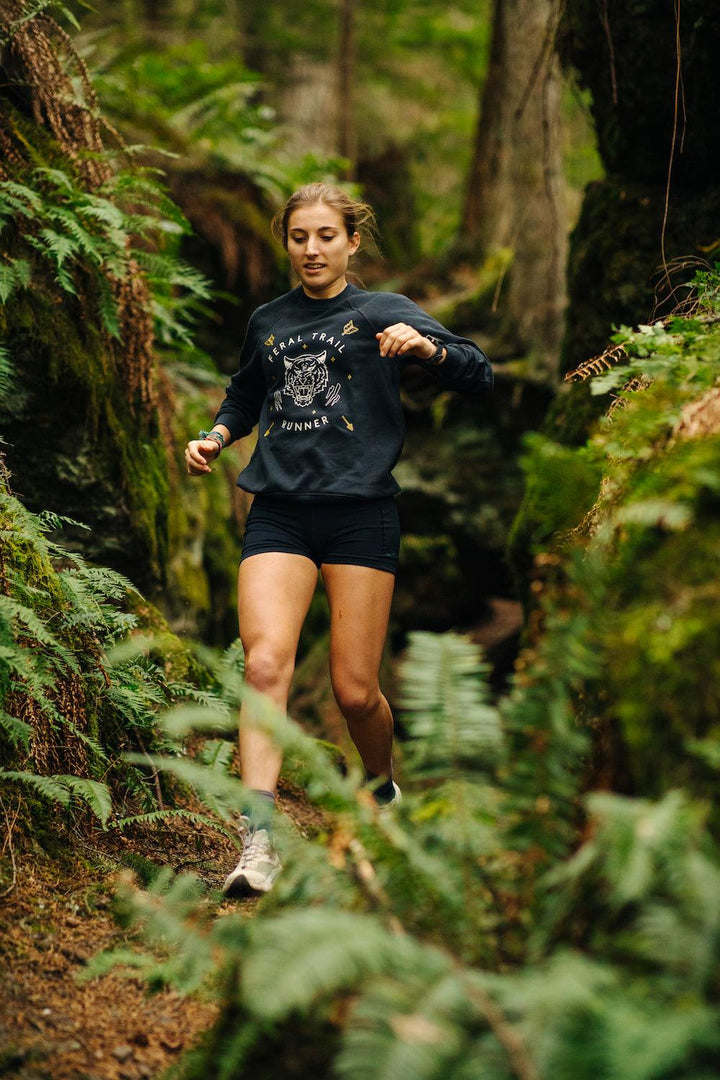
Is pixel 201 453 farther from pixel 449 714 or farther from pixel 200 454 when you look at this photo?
pixel 449 714

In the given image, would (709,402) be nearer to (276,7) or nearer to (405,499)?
(405,499)

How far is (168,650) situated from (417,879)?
3071 millimetres

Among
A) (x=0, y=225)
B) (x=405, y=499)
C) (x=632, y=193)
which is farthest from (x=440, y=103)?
(x=0, y=225)

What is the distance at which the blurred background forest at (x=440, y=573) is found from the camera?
145 cm

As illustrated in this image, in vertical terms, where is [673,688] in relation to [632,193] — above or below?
below

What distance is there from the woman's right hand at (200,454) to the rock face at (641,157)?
251cm

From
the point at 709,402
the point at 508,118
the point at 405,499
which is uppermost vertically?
the point at 508,118

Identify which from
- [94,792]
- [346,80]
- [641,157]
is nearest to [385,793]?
[94,792]

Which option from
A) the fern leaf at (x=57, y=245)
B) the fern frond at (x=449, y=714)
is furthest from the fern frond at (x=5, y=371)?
the fern frond at (x=449, y=714)

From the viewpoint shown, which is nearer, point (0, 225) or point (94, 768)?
point (94, 768)

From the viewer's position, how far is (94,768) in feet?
11.2

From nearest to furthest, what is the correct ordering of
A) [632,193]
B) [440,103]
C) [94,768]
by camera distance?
1. [94,768]
2. [632,193]
3. [440,103]

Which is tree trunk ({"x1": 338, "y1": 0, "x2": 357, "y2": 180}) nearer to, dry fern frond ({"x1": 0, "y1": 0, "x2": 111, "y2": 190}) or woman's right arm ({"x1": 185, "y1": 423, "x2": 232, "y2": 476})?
dry fern frond ({"x1": 0, "y1": 0, "x2": 111, "y2": 190})

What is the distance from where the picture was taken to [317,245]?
3.78 m
